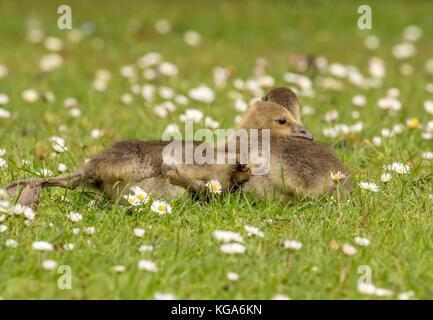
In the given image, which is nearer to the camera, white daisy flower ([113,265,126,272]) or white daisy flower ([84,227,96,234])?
white daisy flower ([113,265,126,272])

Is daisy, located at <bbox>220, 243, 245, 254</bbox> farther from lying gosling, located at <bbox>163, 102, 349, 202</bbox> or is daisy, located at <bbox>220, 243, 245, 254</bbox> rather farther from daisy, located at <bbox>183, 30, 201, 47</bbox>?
daisy, located at <bbox>183, 30, 201, 47</bbox>

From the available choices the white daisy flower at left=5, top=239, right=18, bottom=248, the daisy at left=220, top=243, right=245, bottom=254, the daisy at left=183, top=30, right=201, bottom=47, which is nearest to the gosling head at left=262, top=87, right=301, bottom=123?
the daisy at left=220, top=243, right=245, bottom=254

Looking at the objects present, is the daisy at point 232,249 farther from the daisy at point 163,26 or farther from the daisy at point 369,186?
the daisy at point 163,26

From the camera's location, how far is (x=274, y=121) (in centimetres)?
520

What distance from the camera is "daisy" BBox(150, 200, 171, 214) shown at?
431 centimetres

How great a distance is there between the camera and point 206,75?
32.4ft

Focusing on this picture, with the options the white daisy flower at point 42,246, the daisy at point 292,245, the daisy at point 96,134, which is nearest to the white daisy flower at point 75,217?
the white daisy flower at point 42,246

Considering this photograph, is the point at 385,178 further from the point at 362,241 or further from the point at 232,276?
the point at 232,276

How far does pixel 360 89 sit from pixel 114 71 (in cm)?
401

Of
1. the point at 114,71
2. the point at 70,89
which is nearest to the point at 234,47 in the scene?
the point at 114,71

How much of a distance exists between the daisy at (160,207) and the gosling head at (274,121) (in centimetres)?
127

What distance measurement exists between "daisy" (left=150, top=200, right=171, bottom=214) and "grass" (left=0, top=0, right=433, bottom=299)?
66mm

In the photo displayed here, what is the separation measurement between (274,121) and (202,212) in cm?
117

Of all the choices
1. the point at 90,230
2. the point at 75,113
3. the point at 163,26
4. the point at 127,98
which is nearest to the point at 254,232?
the point at 90,230
